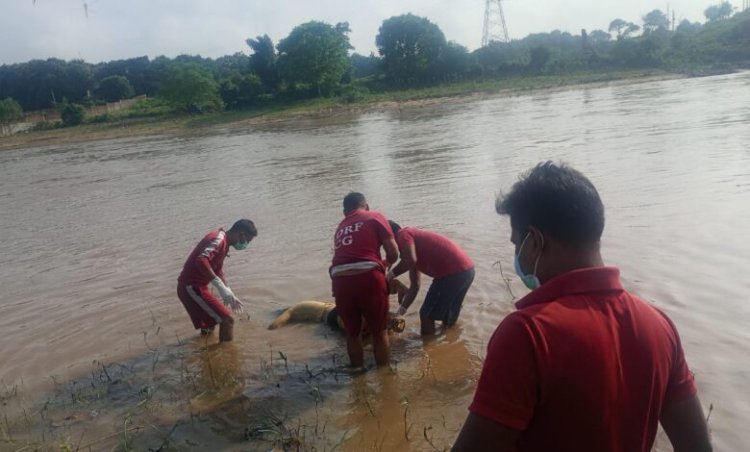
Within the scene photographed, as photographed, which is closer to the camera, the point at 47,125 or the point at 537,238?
the point at 537,238

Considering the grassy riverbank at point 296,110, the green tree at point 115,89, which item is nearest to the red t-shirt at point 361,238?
the grassy riverbank at point 296,110

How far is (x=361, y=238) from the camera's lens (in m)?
5.11

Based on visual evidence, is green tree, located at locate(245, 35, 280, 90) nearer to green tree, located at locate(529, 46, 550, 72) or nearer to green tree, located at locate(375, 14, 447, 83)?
green tree, located at locate(375, 14, 447, 83)

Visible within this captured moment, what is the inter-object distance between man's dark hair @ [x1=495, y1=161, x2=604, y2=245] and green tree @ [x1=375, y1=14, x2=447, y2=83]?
224 ft

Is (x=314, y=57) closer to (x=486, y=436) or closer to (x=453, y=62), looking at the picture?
(x=453, y=62)

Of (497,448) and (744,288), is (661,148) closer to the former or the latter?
(744,288)

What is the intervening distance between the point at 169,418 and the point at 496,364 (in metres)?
3.95

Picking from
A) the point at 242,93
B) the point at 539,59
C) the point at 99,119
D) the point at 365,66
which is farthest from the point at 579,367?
the point at 365,66

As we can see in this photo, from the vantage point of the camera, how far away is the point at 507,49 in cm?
7450

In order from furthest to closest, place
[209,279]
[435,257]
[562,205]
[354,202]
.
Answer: [209,279], [435,257], [354,202], [562,205]

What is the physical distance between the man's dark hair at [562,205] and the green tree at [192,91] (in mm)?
60560

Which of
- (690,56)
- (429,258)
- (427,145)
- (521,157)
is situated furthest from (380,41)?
(429,258)

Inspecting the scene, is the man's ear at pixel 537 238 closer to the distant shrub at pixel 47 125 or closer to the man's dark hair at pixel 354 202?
the man's dark hair at pixel 354 202

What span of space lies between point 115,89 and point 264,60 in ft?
123
